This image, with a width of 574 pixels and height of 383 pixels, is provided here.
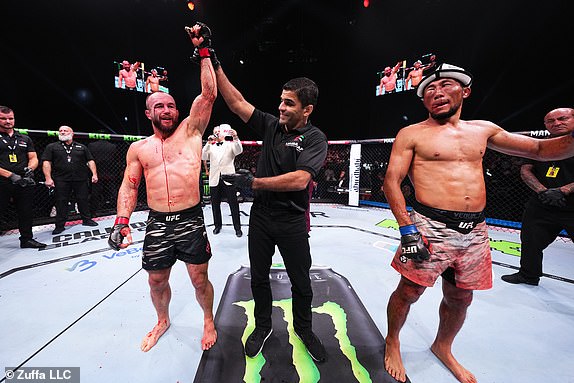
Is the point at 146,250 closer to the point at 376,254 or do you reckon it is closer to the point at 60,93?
the point at 376,254

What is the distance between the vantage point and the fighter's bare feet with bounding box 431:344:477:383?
1.50 metres

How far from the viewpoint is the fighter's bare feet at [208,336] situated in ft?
5.71

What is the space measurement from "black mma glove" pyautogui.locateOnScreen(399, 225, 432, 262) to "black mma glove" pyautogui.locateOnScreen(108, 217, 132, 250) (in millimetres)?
1739

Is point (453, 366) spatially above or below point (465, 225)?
below

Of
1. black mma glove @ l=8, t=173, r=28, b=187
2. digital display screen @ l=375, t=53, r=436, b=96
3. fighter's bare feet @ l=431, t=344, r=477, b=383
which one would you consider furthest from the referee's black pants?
digital display screen @ l=375, t=53, r=436, b=96

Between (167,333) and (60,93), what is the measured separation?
9.71 meters

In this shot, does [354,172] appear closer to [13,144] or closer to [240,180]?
[240,180]

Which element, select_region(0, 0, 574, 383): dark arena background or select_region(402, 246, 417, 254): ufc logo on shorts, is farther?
select_region(0, 0, 574, 383): dark arena background

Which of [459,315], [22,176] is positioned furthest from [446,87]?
[22,176]

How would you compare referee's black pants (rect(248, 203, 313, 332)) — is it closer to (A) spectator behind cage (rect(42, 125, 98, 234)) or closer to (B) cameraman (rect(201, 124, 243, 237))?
(B) cameraman (rect(201, 124, 243, 237))

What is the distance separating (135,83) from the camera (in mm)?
10508

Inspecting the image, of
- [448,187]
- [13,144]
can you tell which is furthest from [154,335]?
[13,144]

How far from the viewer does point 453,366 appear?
1.57 metres

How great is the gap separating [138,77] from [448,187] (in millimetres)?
12984
